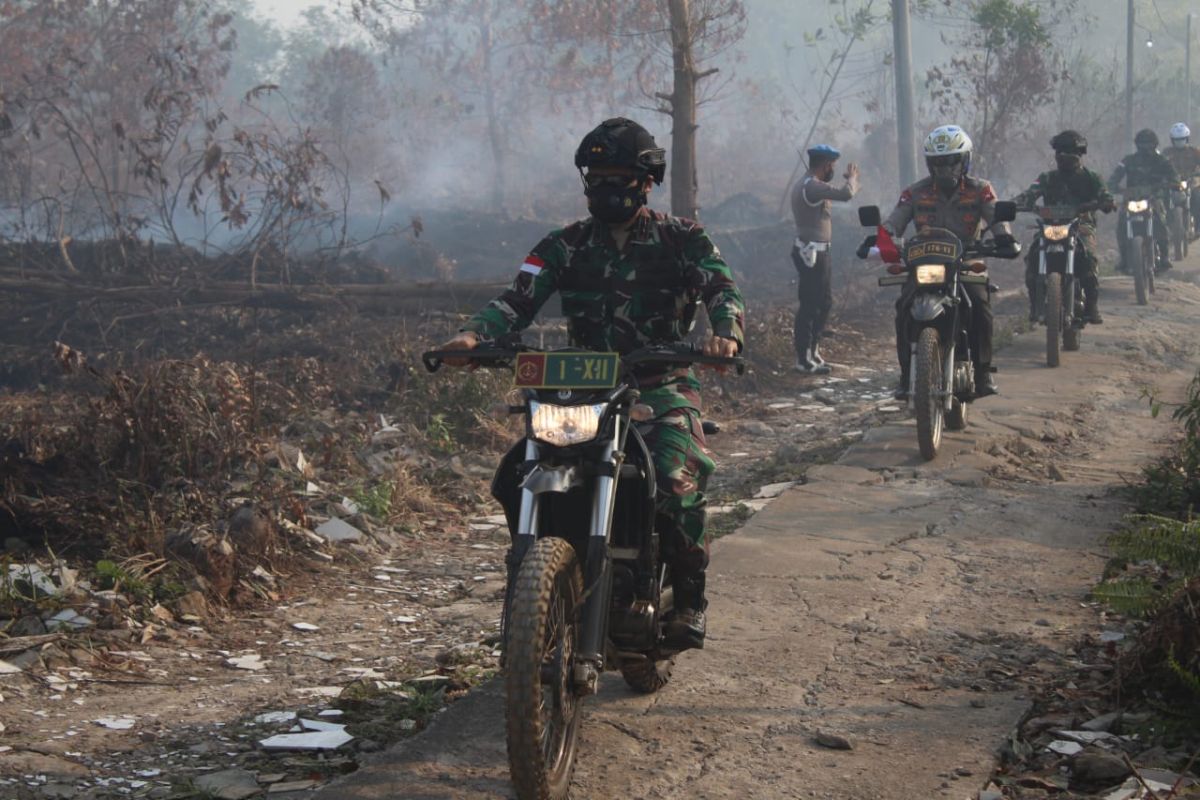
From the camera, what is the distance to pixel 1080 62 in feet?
119

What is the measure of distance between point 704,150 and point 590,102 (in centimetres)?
669

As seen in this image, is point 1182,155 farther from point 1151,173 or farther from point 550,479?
point 550,479

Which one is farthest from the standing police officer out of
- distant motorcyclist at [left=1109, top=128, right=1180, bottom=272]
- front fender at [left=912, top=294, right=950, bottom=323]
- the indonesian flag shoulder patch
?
the indonesian flag shoulder patch

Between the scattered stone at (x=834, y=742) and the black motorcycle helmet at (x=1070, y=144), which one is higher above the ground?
the black motorcycle helmet at (x=1070, y=144)

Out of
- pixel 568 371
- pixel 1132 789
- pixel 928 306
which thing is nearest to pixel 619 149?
pixel 568 371

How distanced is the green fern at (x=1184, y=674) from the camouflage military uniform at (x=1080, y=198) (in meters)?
8.66

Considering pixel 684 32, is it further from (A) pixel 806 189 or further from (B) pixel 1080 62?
(B) pixel 1080 62

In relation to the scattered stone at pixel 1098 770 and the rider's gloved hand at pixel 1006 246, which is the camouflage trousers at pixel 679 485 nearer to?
the scattered stone at pixel 1098 770

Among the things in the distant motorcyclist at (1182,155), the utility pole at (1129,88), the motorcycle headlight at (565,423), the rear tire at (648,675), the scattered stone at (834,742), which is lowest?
the scattered stone at (834,742)

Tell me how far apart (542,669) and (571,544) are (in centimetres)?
58

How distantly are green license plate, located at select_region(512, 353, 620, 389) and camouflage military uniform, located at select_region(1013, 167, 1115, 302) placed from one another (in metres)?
9.37

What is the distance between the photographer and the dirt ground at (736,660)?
4.07 meters

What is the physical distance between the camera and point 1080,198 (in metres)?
12.5

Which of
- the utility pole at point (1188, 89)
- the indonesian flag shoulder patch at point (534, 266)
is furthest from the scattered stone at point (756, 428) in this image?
the utility pole at point (1188, 89)
